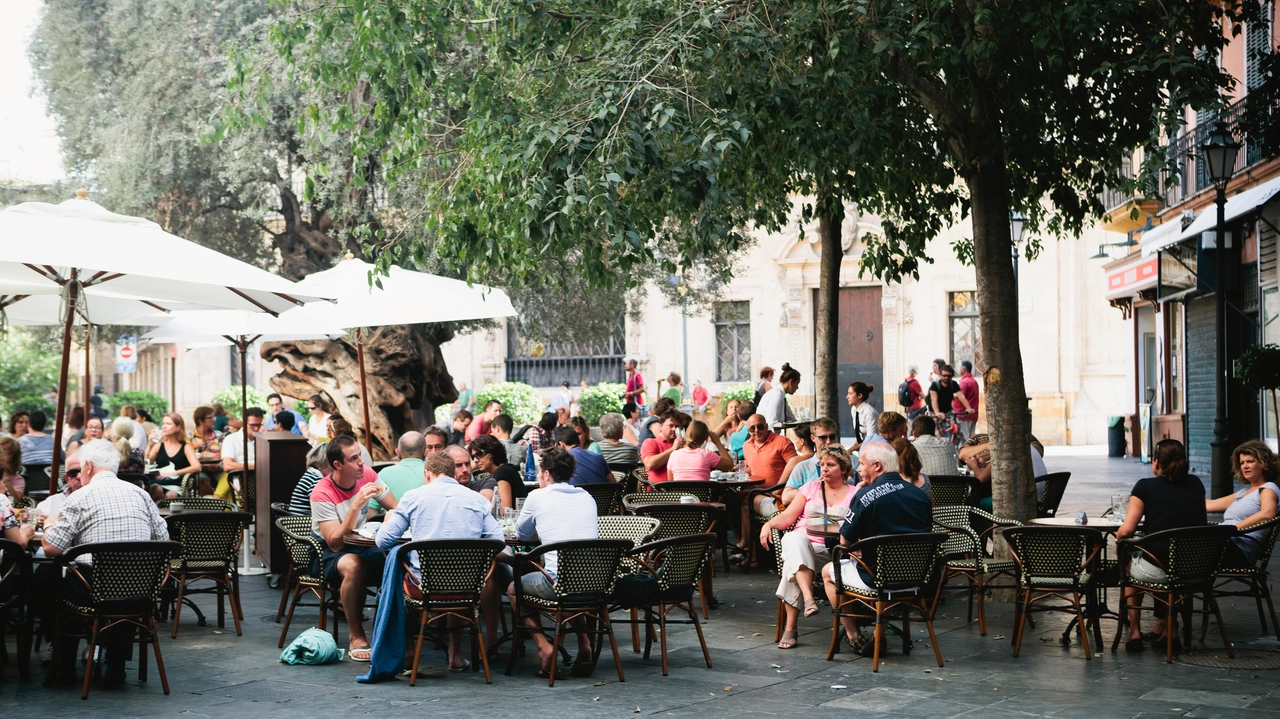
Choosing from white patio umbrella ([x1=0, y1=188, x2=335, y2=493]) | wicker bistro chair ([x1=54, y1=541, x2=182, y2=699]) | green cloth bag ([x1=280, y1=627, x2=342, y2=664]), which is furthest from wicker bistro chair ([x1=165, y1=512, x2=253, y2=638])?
wicker bistro chair ([x1=54, y1=541, x2=182, y2=699])

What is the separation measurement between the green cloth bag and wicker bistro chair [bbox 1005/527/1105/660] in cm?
393

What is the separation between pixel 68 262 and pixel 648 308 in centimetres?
2589

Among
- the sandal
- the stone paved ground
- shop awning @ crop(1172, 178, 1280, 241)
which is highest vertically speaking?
shop awning @ crop(1172, 178, 1280, 241)

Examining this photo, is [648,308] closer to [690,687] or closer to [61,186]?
[61,186]

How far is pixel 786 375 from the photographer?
14781 mm

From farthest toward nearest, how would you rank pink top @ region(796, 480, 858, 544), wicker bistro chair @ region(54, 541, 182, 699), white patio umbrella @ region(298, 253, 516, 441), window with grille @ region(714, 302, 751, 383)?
window with grille @ region(714, 302, 751, 383) < white patio umbrella @ region(298, 253, 516, 441) < pink top @ region(796, 480, 858, 544) < wicker bistro chair @ region(54, 541, 182, 699)

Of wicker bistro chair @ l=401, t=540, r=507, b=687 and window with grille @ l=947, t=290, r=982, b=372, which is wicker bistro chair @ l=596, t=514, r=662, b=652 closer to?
wicker bistro chair @ l=401, t=540, r=507, b=687

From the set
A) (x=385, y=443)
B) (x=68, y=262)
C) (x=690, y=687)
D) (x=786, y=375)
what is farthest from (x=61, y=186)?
(x=690, y=687)

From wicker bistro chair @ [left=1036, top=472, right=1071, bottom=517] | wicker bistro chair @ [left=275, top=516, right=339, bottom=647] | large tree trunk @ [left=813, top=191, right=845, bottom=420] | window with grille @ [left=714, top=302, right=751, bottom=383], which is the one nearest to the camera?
wicker bistro chair @ [left=275, top=516, right=339, bottom=647]

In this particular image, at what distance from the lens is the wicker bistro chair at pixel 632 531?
24.5 feet

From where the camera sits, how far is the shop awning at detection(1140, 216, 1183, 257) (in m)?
17.8

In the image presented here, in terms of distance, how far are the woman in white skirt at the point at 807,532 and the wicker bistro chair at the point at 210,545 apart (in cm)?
344

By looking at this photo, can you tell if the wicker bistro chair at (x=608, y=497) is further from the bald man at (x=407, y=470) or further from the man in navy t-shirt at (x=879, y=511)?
the man in navy t-shirt at (x=879, y=511)

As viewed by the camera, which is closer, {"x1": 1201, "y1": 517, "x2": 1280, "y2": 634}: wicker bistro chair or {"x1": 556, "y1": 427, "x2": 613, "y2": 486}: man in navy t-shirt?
{"x1": 1201, "y1": 517, "x2": 1280, "y2": 634}: wicker bistro chair
